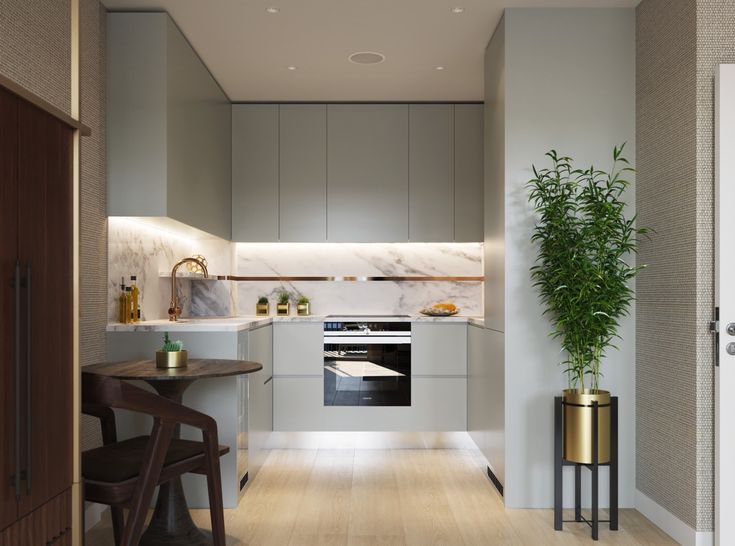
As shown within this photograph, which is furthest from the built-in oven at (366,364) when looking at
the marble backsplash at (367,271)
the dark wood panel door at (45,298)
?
the dark wood panel door at (45,298)

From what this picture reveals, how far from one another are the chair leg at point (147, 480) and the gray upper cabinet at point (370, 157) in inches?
125

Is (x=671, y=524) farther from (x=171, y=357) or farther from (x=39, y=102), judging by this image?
(x=39, y=102)

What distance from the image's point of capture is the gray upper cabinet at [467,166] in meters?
5.46

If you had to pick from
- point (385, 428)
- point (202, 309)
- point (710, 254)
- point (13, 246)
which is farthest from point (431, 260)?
point (13, 246)

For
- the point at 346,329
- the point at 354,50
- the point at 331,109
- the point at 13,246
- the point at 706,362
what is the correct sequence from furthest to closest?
1. the point at 331,109
2. the point at 346,329
3. the point at 354,50
4. the point at 706,362
5. the point at 13,246

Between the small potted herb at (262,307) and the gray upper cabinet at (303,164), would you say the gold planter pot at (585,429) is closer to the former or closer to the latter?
the gray upper cabinet at (303,164)

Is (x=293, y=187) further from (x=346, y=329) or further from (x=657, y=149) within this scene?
(x=657, y=149)

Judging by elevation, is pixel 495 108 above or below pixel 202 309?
above

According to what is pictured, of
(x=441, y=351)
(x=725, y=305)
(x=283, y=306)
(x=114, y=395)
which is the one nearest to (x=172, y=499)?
Result: (x=114, y=395)

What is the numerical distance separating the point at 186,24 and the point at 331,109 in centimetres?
176

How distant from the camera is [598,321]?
3307 millimetres

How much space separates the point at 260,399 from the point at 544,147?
7.67ft

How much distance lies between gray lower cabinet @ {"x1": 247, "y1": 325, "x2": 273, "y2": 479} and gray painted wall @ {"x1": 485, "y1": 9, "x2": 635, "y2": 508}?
1496 millimetres

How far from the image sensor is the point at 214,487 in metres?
2.89
